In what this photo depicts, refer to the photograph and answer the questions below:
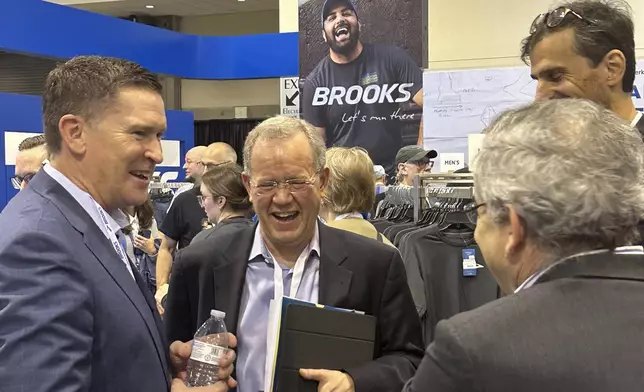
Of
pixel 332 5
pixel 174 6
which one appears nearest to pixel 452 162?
pixel 332 5

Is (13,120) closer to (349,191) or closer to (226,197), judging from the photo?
(226,197)

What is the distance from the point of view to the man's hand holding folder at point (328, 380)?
173 cm

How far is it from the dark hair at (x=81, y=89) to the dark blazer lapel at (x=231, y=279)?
2.04 ft

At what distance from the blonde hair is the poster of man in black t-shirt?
499 cm

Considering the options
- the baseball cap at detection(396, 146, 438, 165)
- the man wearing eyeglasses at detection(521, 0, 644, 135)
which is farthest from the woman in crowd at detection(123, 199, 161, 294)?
the man wearing eyeglasses at detection(521, 0, 644, 135)

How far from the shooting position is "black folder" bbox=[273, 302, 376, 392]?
172 centimetres

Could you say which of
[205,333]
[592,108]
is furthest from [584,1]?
[205,333]

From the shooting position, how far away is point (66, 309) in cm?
130

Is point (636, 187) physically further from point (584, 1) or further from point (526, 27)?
point (526, 27)

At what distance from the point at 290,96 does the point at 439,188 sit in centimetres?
728

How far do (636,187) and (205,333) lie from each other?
3.77 ft

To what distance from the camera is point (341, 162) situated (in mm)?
3471

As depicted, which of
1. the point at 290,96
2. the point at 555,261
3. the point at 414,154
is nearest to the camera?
the point at 555,261

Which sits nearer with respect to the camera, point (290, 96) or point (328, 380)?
point (328, 380)
